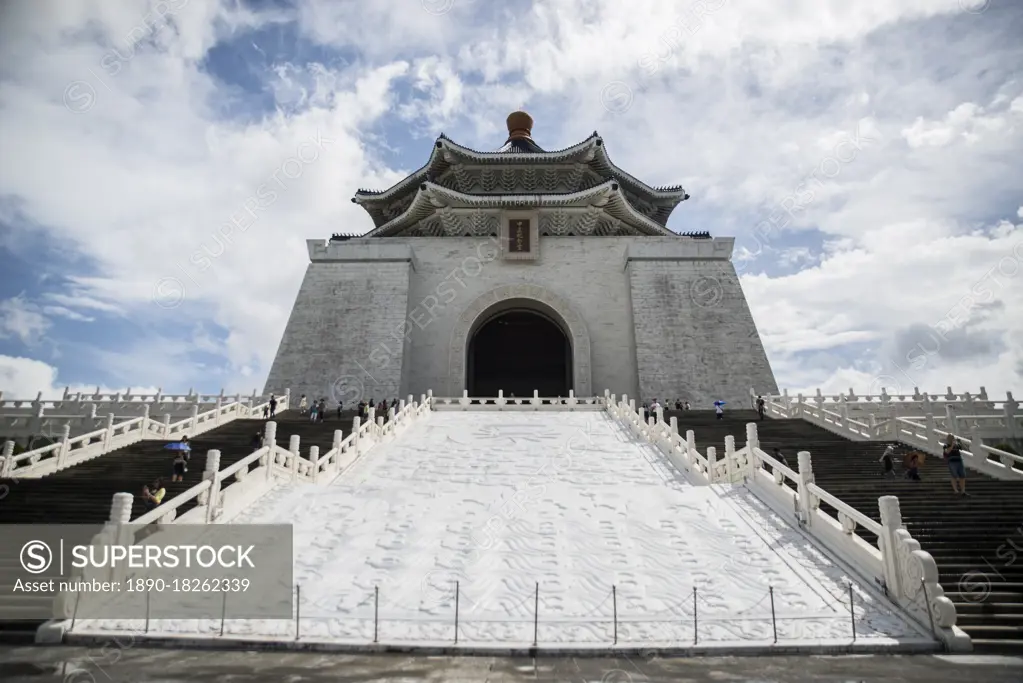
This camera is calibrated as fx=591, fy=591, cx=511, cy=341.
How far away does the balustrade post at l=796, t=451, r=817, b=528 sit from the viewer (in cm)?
829

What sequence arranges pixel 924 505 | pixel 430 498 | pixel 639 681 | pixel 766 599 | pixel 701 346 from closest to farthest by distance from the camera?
pixel 639 681, pixel 766 599, pixel 924 505, pixel 430 498, pixel 701 346

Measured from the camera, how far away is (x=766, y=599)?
6.52 m

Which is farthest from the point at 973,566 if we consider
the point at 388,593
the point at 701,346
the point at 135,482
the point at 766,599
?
Answer: the point at 701,346

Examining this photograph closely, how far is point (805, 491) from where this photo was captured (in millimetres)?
8477

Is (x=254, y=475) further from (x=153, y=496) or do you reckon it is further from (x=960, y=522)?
(x=960, y=522)

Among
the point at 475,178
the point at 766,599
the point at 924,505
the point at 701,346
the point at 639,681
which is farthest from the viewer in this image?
the point at 475,178

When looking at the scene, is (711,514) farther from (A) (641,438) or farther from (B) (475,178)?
(B) (475,178)

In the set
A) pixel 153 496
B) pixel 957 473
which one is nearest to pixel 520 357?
pixel 957 473

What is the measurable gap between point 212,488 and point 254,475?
4.09 ft

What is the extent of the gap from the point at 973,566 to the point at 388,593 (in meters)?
6.79

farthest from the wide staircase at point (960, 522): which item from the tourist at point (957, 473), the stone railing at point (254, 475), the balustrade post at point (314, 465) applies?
the balustrade post at point (314, 465)

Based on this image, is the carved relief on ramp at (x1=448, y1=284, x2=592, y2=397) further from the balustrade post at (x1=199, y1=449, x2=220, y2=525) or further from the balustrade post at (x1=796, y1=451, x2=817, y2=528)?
the balustrade post at (x1=796, y1=451, x2=817, y2=528)

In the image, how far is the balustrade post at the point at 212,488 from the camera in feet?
28.1

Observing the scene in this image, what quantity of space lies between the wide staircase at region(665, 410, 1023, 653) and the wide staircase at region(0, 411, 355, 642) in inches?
379
